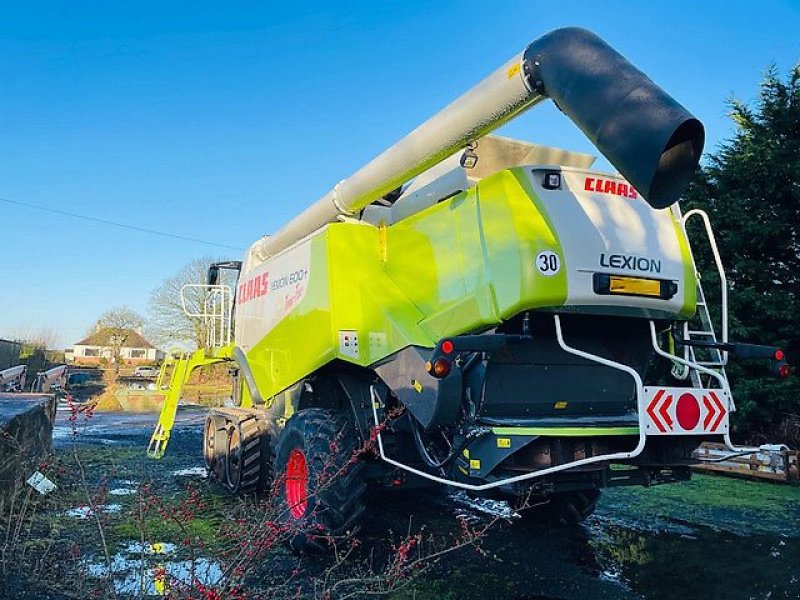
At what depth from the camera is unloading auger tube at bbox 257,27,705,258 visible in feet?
10.7

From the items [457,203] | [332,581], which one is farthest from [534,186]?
[332,581]

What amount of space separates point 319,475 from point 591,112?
117 inches

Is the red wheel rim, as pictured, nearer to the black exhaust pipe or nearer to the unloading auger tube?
the unloading auger tube

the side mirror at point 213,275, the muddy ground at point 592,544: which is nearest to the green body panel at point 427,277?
the muddy ground at point 592,544

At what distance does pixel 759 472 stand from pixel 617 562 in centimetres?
472

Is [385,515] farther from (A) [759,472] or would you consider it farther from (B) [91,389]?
(B) [91,389]

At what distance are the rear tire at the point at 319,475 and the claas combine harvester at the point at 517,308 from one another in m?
0.02

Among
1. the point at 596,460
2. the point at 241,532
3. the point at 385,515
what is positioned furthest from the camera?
the point at 385,515

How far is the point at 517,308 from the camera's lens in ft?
13.5

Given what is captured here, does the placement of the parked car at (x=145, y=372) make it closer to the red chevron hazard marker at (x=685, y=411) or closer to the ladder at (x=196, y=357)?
the ladder at (x=196, y=357)

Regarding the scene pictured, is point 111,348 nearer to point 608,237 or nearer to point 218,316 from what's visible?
point 218,316

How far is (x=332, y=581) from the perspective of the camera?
4.71 meters

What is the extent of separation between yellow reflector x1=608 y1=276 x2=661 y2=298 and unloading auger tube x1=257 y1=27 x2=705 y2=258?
0.93 meters

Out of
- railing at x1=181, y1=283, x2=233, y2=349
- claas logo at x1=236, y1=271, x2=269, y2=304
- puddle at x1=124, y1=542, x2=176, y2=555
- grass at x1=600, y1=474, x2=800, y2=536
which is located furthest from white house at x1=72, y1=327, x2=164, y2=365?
puddle at x1=124, y1=542, x2=176, y2=555
